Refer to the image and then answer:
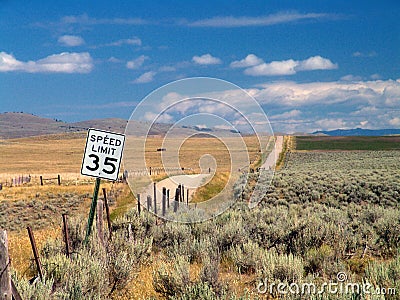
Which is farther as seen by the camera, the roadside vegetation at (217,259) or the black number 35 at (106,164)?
the black number 35 at (106,164)

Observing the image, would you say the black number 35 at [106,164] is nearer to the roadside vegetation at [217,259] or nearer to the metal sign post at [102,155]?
the metal sign post at [102,155]

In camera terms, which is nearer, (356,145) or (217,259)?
(217,259)

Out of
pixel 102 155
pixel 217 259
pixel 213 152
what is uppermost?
pixel 102 155

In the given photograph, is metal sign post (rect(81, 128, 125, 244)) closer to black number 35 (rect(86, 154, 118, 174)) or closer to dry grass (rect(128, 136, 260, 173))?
black number 35 (rect(86, 154, 118, 174))

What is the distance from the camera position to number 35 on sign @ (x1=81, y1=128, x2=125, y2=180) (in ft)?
26.7

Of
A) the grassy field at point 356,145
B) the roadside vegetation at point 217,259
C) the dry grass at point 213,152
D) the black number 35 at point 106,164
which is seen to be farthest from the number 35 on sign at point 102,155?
the grassy field at point 356,145

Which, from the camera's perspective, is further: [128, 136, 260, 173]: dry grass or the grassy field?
the grassy field

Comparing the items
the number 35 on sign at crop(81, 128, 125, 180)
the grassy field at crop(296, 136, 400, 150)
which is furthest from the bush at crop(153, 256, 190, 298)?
the grassy field at crop(296, 136, 400, 150)

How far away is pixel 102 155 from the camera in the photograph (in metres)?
8.20

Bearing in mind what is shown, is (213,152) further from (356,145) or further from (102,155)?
(356,145)

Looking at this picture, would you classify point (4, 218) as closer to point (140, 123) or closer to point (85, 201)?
point (85, 201)

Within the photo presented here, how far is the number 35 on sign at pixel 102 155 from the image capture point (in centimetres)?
812

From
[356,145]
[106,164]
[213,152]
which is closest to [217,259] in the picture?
[106,164]

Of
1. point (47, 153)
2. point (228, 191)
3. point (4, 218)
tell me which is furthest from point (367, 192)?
point (47, 153)
